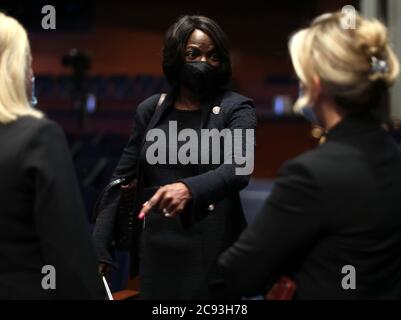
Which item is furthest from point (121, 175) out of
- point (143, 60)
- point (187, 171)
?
point (143, 60)

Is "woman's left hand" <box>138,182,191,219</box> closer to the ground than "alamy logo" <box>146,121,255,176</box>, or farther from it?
closer to the ground

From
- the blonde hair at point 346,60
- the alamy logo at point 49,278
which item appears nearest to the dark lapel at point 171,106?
the blonde hair at point 346,60

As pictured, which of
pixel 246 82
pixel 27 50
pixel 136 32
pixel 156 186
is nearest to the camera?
pixel 27 50

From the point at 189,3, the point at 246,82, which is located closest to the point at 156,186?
the point at 246,82

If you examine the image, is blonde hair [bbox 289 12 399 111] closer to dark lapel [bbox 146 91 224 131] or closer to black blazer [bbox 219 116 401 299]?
black blazer [bbox 219 116 401 299]

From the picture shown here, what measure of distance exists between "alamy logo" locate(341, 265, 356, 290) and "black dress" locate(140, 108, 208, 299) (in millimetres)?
634

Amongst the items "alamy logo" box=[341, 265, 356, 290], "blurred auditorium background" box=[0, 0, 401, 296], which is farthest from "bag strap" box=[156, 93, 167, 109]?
"blurred auditorium background" box=[0, 0, 401, 296]

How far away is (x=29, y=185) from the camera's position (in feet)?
4.57

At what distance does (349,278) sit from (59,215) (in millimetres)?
657

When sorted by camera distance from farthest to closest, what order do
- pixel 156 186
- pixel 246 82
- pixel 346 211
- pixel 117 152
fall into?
1. pixel 246 82
2. pixel 117 152
3. pixel 156 186
4. pixel 346 211

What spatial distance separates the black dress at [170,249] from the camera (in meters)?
1.92

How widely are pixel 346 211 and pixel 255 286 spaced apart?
26cm

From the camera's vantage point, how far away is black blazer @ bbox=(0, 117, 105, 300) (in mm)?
1379

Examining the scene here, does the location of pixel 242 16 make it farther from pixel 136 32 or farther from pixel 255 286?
pixel 255 286
